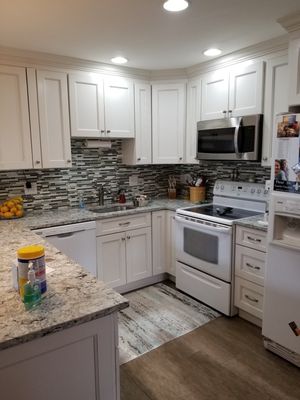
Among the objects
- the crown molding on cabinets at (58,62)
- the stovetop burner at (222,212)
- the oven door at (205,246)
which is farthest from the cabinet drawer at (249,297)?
the crown molding on cabinets at (58,62)

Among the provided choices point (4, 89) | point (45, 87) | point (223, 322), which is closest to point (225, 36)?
point (45, 87)

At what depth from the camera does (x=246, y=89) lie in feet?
9.00

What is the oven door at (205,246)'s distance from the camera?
2.67 metres

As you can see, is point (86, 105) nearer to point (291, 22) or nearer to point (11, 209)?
point (11, 209)

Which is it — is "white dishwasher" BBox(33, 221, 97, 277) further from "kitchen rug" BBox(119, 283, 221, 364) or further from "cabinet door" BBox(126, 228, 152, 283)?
"kitchen rug" BBox(119, 283, 221, 364)

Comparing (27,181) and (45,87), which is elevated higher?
(45,87)

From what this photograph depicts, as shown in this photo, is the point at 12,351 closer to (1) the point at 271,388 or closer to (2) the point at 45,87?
(1) the point at 271,388

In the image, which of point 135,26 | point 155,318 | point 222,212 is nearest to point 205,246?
point 222,212

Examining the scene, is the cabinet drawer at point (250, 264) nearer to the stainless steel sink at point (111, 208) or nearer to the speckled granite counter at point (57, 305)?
the stainless steel sink at point (111, 208)

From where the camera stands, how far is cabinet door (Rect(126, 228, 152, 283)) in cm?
318

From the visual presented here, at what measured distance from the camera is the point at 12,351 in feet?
3.38

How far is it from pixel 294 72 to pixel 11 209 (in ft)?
8.43

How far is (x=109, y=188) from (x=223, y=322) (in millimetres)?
1887

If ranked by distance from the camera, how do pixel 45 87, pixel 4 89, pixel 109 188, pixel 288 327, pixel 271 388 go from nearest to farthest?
pixel 271 388 → pixel 288 327 → pixel 4 89 → pixel 45 87 → pixel 109 188
